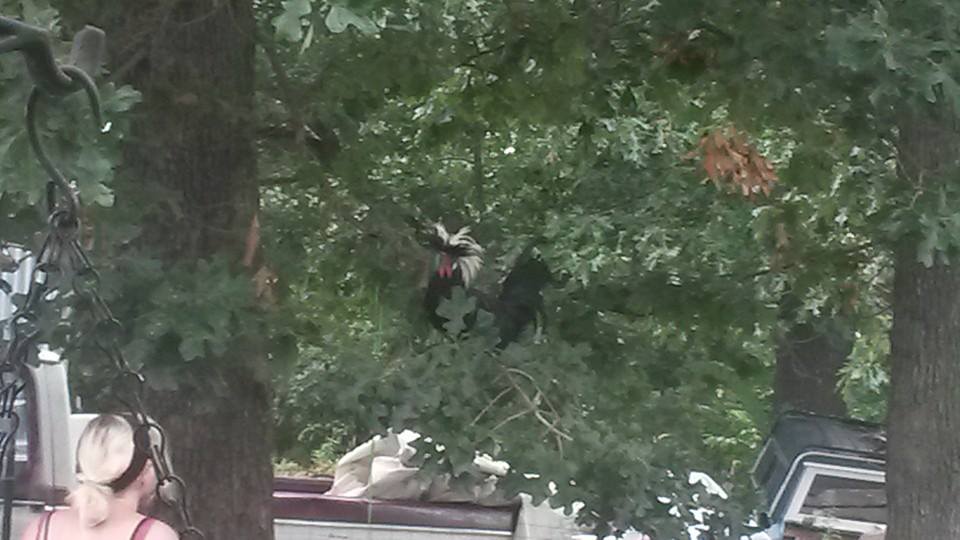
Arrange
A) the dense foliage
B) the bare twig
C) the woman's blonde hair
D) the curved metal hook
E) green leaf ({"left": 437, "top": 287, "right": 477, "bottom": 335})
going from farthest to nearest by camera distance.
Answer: green leaf ({"left": 437, "top": 287, "right": 477, "bottom": 335})
the bare twig
the dense foliage
the woman's blonde hair
the curved metal hook

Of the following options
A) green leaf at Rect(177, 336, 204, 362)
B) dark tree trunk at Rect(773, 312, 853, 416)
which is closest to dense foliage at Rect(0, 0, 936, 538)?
green leaf at Rect(177, 336, 204, 362)

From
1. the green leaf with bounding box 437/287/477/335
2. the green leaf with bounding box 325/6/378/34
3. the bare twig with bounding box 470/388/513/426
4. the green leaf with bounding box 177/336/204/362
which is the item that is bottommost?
the bare twig with bounding box 470/388/513/426

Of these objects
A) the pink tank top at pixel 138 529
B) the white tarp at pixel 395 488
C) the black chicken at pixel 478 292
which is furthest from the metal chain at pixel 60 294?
the white tarp at pixel 395 488

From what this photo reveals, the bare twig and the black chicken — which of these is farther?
the black chicken

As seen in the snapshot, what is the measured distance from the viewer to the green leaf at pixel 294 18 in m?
3.09

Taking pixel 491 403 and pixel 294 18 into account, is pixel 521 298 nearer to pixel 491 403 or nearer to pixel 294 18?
pixel 491 403

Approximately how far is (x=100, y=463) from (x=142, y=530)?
0.14 metres

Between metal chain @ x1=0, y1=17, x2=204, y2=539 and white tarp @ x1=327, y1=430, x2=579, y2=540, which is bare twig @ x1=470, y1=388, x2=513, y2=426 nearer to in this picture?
metal chain @ x1=0, y1=17, x2=204, y2=539

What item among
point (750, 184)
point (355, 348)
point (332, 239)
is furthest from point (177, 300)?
point (750, 184)

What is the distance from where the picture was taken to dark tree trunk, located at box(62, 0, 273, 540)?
5137mm

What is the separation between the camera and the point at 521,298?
19.1 feet

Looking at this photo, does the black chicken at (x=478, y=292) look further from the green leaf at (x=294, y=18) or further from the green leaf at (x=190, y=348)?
the green leaf at (x=294, y=18)

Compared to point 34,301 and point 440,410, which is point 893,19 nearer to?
point 440,410

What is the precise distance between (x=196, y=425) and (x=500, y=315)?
121 cm
